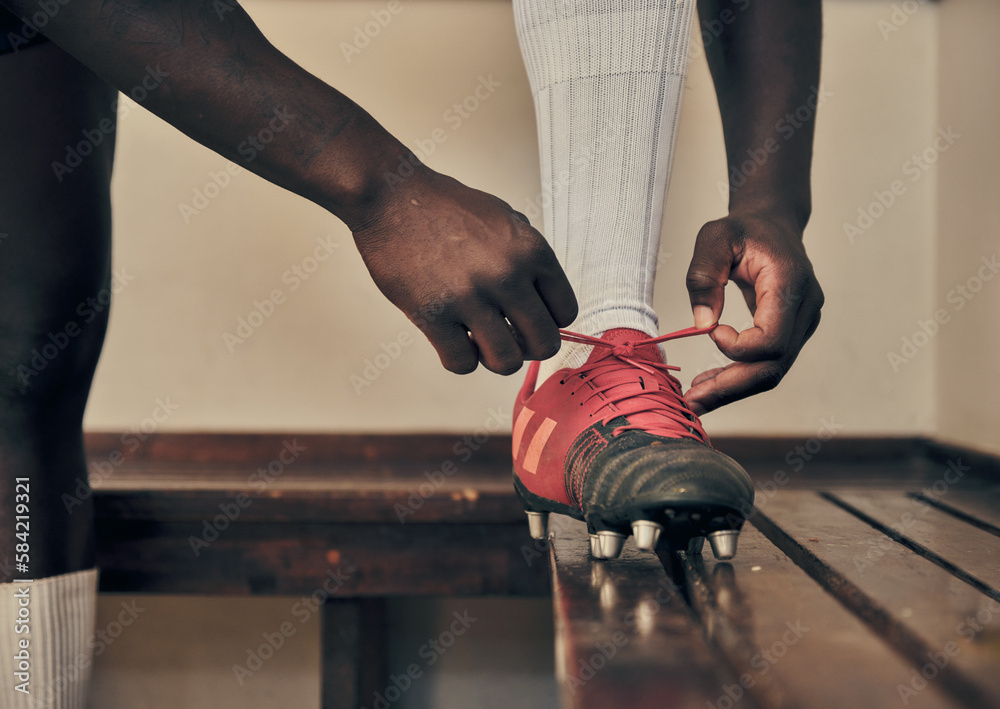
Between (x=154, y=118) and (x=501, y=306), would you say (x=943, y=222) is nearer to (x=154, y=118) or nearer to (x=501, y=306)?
(x=501, y=306)

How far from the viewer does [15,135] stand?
69cm

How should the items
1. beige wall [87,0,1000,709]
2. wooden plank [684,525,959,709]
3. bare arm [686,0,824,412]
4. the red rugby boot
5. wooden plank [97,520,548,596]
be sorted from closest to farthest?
wooden plank [684,525,959,709] < the red rugby boot < bare arm [686,0,824,412] < wooden plank [97,520,548,596] < beige wall [87,0,1000,709]

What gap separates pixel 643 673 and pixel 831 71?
1.13 metres

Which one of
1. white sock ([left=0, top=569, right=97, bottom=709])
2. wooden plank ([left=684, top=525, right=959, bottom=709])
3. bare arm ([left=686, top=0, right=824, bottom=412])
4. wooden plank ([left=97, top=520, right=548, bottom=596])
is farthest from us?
wooden plank ([left=97, top=520, right=548, bottom=596])

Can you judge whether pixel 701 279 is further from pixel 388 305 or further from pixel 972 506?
pixel 388 305

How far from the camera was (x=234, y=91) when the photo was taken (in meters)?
0.46

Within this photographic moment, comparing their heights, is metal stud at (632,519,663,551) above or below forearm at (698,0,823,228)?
below

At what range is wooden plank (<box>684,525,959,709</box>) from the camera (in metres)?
0.33

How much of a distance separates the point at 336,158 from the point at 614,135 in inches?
10.1

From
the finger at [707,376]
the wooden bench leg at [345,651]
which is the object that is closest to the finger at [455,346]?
the finger at [707,376]

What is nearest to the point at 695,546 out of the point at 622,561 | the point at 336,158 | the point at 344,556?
the point at 622,561

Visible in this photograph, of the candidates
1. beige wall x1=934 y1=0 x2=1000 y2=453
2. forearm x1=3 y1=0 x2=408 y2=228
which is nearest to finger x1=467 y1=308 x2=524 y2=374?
forearm x1=3 y1=0 x2=408 y2=228

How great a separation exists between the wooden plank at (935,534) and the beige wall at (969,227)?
0.32 meters

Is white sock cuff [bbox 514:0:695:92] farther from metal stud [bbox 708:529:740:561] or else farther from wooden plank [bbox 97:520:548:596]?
wooden plank [bbox 97:520:548:596]
